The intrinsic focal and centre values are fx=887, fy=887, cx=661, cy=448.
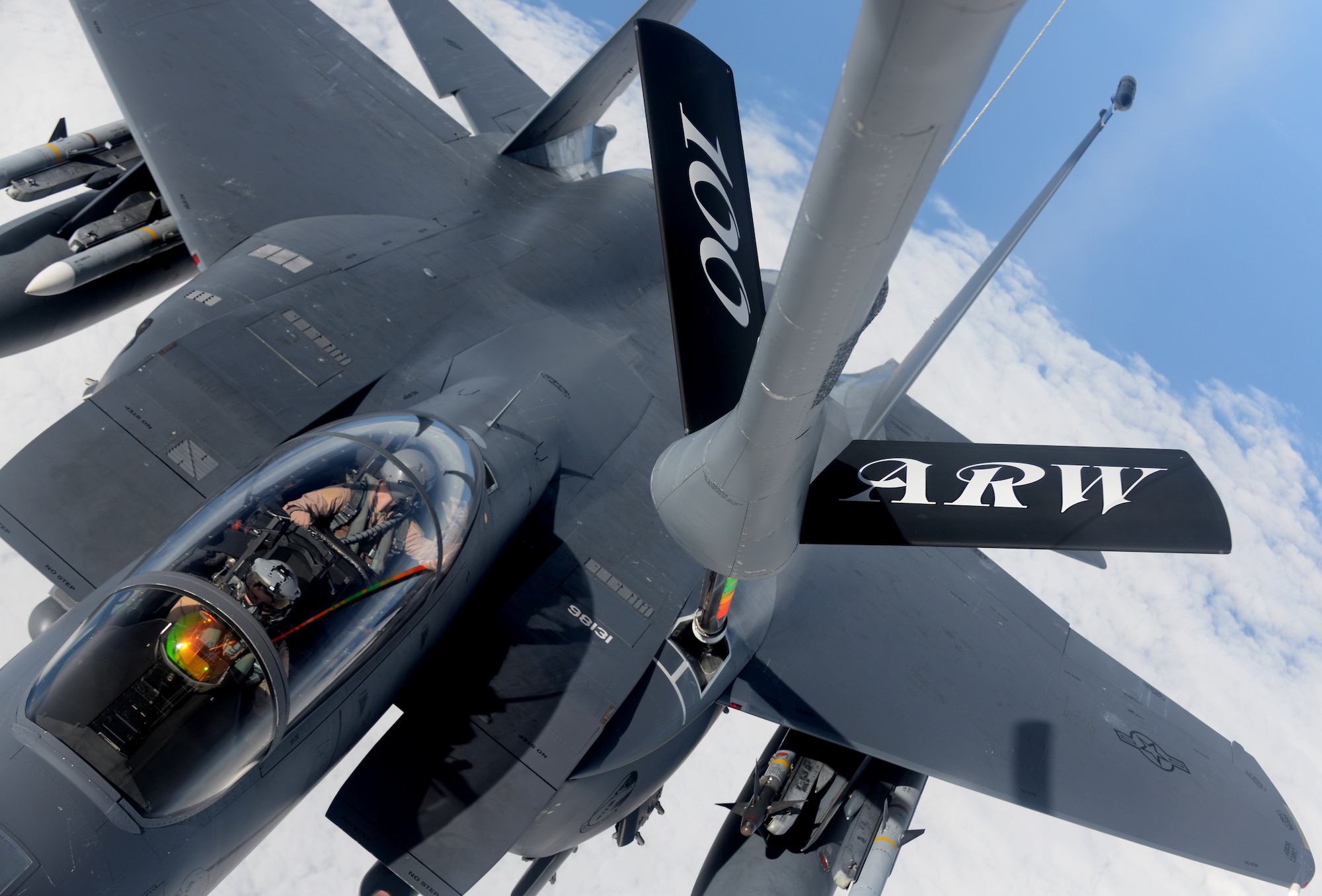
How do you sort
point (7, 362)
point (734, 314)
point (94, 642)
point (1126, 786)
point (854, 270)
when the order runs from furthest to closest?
point (7, 362) < point (1126, 786) < point (734, 314) < point (94, 642) < point (854, 270)

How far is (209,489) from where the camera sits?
6867 mm

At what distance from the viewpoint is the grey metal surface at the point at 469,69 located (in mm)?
13672

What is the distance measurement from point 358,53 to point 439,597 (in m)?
10.2

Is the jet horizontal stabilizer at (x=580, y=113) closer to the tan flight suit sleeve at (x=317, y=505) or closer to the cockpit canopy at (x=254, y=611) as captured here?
the cockpit canopy at (x=254, y=611)

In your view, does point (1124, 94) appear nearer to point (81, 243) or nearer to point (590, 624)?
point (590, 624)

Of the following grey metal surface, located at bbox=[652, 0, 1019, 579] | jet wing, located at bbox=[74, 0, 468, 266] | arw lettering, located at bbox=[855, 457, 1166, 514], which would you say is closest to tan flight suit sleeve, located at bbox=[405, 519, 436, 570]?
grey metal surface, located at bbox=[652, 0, 1019, 579]

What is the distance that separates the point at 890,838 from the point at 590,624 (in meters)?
3.54

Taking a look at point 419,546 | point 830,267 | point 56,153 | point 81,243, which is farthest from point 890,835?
point 56,153

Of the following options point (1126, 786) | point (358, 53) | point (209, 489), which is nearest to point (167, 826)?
point (209, 489)

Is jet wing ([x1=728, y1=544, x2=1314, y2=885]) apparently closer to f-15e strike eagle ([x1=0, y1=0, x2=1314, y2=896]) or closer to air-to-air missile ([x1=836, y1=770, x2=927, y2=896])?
f-15e strike eagle ([x1=0, y1=0, x2=1314, y2=896])

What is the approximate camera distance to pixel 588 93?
39.2 ft

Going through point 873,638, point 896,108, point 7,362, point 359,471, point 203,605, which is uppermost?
point 896,108

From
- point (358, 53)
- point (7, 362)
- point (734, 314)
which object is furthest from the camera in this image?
point (7, 362)

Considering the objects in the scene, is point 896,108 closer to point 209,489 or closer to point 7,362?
point 209,489
